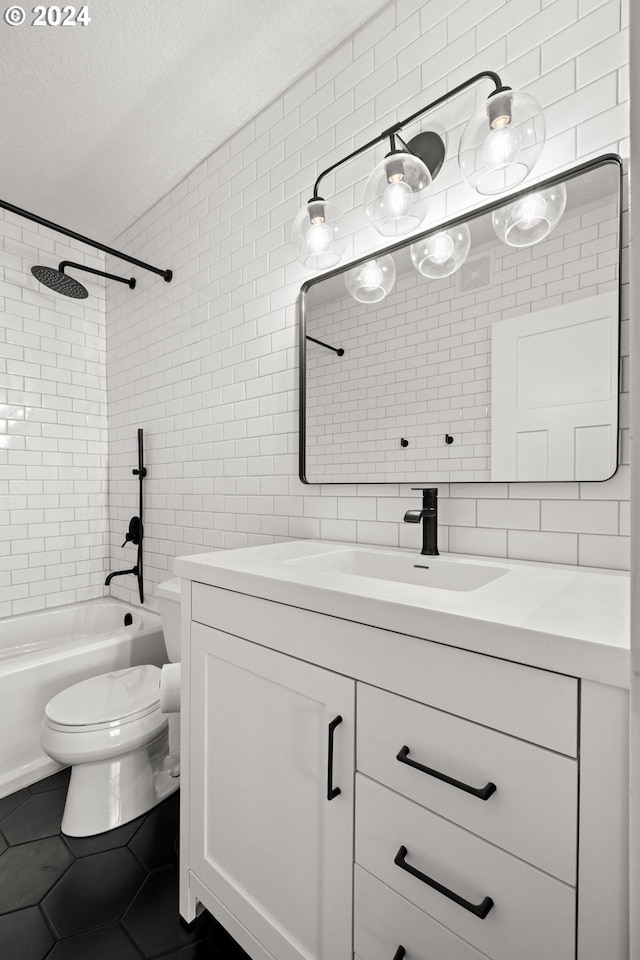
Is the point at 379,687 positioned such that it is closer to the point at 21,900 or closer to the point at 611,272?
the point at 611,272

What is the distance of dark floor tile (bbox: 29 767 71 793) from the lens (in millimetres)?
1805

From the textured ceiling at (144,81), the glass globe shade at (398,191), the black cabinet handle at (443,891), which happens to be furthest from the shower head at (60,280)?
the black cabinet handle at (443,891)

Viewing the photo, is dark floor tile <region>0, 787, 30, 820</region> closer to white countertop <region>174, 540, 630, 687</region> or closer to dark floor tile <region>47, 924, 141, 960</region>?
dark floor tile <region>47, 924, 141, 960</region>

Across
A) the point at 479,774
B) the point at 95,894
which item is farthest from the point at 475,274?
the point at 95,894

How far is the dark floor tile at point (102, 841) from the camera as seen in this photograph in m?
Answer: 1.49

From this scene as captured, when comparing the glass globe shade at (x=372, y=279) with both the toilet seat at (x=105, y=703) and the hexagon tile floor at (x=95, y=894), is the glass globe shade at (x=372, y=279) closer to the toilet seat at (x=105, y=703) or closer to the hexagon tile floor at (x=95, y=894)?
the toilet seat at (x=105, y=703)

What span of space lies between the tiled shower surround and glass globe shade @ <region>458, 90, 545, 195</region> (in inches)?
6.0

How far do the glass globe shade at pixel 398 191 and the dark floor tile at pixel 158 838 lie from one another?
204 cm

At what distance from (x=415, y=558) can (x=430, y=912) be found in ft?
2.37

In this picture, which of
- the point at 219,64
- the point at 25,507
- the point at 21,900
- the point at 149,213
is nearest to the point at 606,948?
the point at 21,900

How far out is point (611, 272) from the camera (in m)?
1.06

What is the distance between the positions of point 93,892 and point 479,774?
134 centimetres

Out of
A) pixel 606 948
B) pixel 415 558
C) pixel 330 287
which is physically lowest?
pixel 606 948

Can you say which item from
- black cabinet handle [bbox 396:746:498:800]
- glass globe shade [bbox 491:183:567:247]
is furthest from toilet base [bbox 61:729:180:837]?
glass globe shade [bbox 491:183:567:247]
